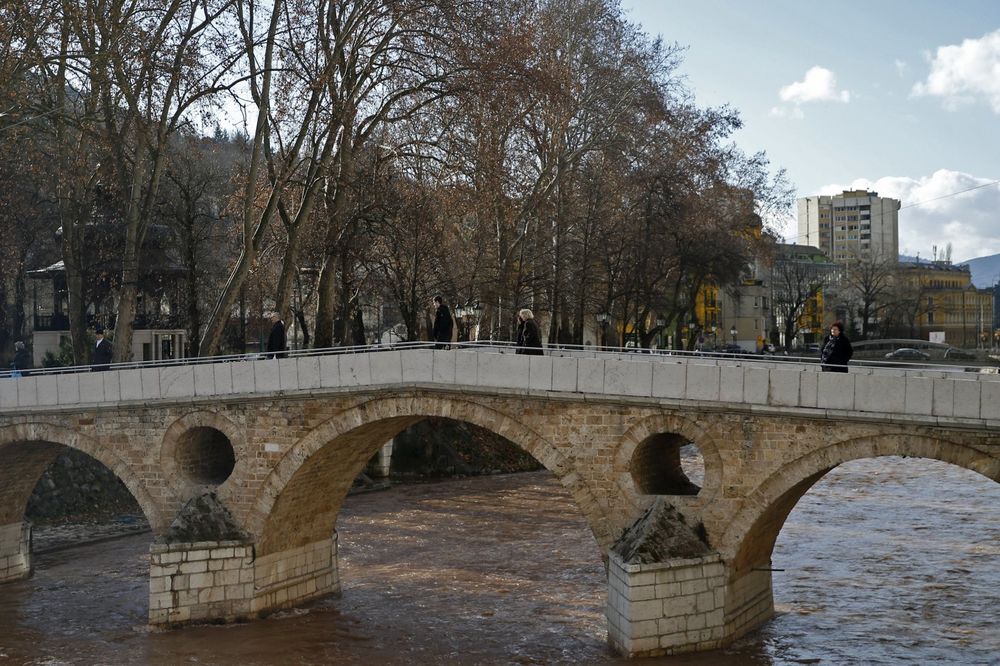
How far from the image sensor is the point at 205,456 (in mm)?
16906

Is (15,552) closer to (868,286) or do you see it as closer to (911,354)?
(911,354)

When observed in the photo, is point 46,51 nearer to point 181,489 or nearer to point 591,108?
point 181,489

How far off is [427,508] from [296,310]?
8174 mm

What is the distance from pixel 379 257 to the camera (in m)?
26.6

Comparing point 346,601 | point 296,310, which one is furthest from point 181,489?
point 296,310

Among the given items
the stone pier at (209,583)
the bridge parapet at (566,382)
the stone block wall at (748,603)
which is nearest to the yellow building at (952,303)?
the stone block wall at (748,603)

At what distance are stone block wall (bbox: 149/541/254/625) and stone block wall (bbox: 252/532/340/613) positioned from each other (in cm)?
26

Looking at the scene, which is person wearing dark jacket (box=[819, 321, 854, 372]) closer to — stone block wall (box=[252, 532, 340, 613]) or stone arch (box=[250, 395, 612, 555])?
stone arch (box=[250, 395, 612, 555])

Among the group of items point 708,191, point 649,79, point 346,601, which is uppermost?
point 649,79

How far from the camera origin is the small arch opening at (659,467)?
45.6ft

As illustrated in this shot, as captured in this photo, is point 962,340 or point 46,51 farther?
point 962,340

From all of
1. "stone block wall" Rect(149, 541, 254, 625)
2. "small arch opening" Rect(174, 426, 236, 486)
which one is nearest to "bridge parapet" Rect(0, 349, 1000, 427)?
"small arch opening" Rect(174, 426, 236, 486)

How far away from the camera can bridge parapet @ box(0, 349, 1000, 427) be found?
38.4ft

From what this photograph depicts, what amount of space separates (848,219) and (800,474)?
360 ft
